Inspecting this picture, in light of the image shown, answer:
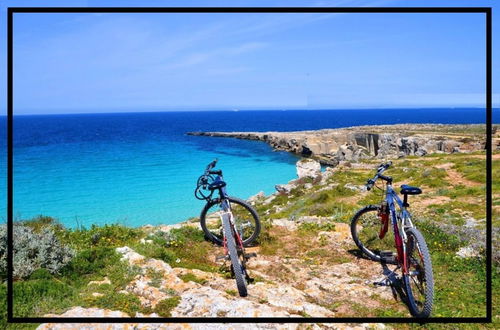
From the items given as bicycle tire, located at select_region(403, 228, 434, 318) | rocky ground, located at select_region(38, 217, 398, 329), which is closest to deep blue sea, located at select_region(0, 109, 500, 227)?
rocky ground, located at select_region(38, 217, 398, 329)

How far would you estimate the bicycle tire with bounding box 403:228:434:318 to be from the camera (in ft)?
17.8

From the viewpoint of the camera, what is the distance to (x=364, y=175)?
93.8 feet

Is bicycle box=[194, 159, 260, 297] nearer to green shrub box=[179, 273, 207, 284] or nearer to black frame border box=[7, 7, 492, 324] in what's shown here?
green shrub box=[179, 273, 207, 284]

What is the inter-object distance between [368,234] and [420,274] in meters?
3.44

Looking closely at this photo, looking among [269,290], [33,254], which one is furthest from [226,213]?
[33,254]

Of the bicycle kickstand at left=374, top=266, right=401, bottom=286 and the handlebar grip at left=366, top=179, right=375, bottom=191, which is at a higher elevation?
the handlebar grip at left=366, top=179, right=375, bottom=191

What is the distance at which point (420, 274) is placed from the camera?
609cm

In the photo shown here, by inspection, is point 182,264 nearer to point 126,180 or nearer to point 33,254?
point 33,254

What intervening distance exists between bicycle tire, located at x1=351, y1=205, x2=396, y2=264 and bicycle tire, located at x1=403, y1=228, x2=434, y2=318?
1.30 m

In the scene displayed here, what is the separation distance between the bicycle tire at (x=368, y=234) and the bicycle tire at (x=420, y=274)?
1303 millimetres

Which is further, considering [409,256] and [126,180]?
[126,180]

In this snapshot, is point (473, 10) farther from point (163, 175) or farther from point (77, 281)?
point (163, 175)

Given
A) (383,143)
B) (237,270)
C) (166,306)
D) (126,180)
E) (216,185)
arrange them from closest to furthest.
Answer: (166,306)
(237,270)
(216,185)
(126,180)
(383,143)

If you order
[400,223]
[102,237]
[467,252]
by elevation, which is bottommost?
[467,252]
